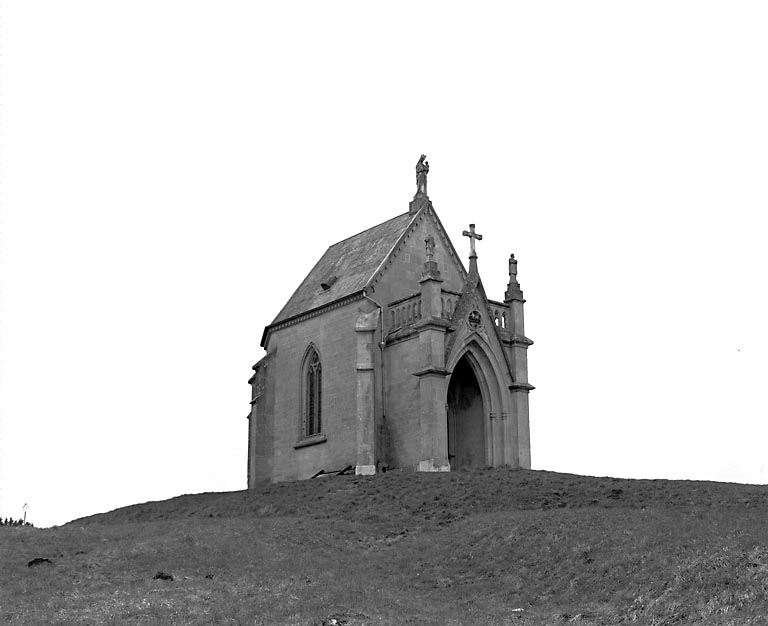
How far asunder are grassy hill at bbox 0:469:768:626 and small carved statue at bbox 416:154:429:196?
54.5ft

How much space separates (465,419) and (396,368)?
484cm

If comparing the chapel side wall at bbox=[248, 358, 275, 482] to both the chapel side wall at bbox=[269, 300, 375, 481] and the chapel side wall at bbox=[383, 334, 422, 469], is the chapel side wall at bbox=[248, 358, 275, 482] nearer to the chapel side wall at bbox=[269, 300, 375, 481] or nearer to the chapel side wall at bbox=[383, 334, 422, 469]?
the chapel side wall at bbox=[269, 300, 375, 481]

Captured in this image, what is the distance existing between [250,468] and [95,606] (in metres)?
28.1

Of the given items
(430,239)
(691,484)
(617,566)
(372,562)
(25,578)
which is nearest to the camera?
(617,566)

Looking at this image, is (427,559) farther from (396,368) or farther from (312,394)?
(312,394)

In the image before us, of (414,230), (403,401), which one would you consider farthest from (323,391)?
(414,230)

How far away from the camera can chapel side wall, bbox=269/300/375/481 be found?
1921 inches

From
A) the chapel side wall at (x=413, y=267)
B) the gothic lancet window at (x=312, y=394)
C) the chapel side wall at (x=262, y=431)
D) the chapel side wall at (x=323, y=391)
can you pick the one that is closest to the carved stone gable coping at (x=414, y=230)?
the chapel side wall at (x=413, y=267)

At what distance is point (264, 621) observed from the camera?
80.1 ft

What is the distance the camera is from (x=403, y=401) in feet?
156

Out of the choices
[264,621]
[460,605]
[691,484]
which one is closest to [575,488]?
[691,484]

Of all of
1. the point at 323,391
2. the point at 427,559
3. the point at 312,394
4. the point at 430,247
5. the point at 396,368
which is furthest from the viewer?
the point at 312,394

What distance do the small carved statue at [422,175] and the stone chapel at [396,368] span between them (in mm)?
56

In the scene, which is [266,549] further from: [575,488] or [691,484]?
[691,484]
